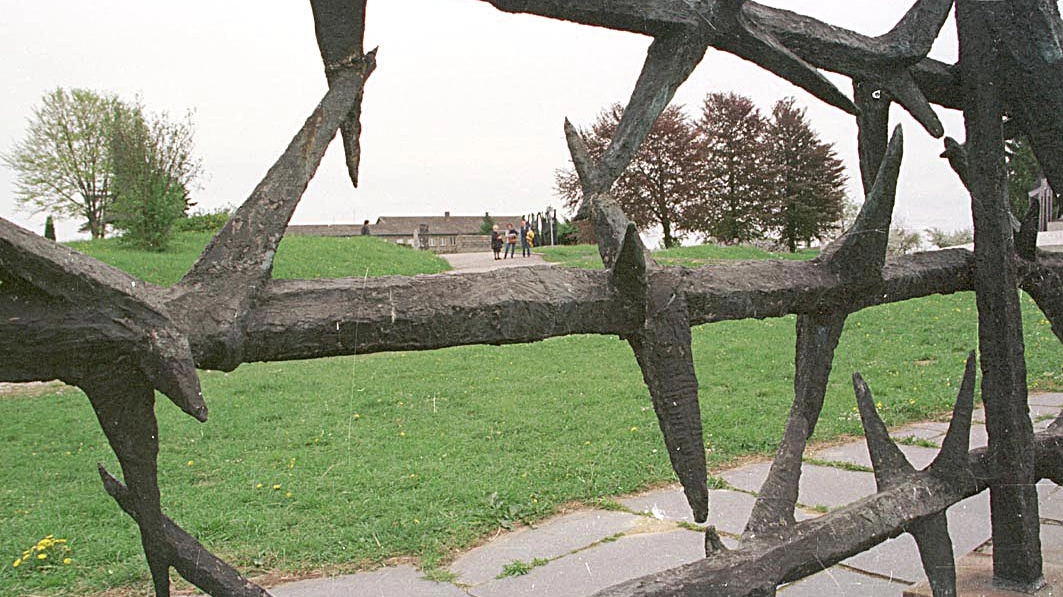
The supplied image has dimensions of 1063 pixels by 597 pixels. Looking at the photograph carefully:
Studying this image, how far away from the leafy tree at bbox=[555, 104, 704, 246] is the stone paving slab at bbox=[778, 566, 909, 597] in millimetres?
3497

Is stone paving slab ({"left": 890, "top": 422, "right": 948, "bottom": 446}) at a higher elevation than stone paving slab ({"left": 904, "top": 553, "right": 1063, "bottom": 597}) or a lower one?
lower

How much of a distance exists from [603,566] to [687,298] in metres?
2.24

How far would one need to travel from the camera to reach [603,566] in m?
3.93

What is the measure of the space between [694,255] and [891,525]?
17943mm

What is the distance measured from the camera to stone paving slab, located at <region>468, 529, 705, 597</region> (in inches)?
145

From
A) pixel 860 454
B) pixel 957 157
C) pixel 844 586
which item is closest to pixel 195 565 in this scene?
pixel 957 157

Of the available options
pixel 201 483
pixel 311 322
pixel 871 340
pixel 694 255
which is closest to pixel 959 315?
pixel 871 340

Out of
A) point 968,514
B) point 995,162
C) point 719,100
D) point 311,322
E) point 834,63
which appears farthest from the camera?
point 719,100

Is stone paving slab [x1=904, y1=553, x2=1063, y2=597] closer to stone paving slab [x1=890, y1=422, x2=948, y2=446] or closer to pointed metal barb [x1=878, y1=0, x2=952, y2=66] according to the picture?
pointed metal barb [x1=878, y1=0, x2=952, y2=66]

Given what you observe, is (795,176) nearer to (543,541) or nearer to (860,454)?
(860,454)

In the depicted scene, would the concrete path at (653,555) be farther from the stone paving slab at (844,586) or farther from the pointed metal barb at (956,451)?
the pointed metal barb at (956,451)

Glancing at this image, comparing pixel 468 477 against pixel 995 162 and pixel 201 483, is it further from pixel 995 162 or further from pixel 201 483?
pixel 995 162

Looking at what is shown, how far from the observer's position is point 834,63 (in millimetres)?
2547

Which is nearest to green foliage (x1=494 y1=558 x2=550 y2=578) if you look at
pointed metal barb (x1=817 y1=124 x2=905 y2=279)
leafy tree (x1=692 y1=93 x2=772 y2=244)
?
pointed metal barb (x1=817 y1=124 x2=905 y2=279)
